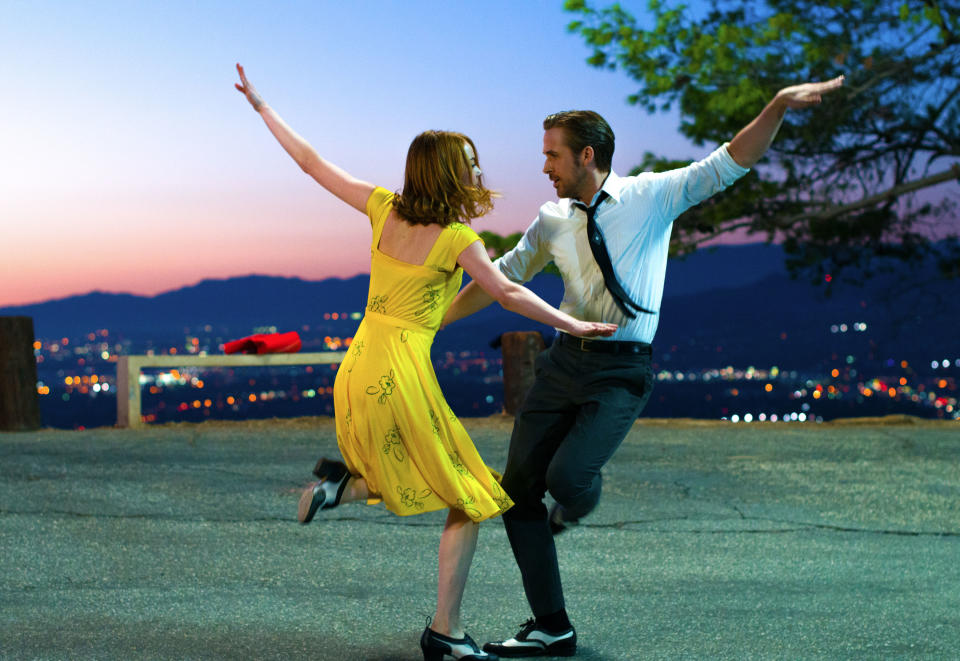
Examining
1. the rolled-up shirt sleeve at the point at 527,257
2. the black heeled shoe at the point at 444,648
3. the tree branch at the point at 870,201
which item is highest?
the tree branch at the point at 870,201

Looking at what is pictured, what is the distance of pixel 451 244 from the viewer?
3.77 meters

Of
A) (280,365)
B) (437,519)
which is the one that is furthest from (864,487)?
(280,365)

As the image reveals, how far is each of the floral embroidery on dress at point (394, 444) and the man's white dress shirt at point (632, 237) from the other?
0.89 meters

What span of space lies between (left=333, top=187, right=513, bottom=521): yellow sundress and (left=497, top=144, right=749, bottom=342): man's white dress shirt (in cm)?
56

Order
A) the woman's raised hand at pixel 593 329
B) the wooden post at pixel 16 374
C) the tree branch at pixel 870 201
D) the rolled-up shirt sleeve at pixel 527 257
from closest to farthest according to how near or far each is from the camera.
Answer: the woman's raised hand at pixel 593 329
the rolled-up shirt sleeve at pixel 527 257
the wooden post at pixel 16 374
the tree branch at pixel 870 201

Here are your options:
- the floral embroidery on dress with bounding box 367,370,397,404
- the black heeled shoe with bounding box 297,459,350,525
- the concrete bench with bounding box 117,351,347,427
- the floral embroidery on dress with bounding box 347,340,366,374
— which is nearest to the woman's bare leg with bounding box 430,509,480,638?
the black heeled shoe with bounding box 297,459,350,525

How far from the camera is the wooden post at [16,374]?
11078 mm

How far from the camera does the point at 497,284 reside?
3719mm

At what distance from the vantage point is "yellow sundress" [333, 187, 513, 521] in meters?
3.77

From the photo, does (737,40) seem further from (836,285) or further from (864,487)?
(864,487)

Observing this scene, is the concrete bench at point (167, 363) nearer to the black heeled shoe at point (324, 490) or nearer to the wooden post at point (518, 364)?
the wooden post at point (518, 364)

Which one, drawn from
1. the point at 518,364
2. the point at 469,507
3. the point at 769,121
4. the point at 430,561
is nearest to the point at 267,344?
the point at 518,364

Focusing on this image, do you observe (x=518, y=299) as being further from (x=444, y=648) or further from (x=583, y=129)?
(x=444, y=648)

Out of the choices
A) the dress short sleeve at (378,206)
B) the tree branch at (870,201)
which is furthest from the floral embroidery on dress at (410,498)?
the tree branch at (870,201)
